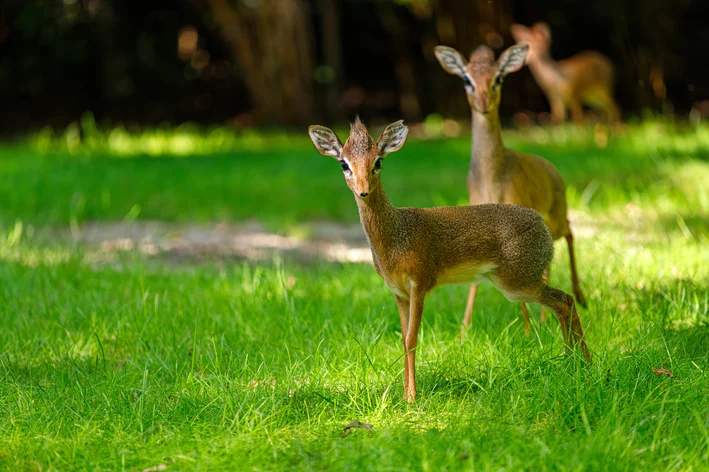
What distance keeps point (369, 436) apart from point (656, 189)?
454 cm

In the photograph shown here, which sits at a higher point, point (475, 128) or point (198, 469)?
point (475, 128)

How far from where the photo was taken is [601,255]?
5461 mm

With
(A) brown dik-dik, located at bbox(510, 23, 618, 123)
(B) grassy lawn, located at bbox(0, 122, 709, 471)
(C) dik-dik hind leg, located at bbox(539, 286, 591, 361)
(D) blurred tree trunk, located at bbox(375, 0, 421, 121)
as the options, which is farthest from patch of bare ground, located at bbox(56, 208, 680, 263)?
(D) blurred tree trunk, located at bbox(375, 0, 421, 121)

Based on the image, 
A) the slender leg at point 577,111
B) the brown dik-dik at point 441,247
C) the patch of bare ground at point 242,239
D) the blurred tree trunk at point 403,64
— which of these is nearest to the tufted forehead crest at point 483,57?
the brown dik-dik at point 441,247

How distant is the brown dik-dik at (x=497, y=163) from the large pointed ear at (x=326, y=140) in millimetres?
1305

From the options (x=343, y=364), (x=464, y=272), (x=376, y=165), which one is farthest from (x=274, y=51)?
(x=376, y=165)

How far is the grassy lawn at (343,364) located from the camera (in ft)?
10.1

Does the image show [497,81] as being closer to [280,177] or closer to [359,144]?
[359,144]

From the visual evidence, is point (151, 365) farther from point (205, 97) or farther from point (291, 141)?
point (205, 97)

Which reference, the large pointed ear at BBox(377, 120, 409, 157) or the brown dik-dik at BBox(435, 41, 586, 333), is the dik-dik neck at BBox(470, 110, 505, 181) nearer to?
→ the brown dik-dik at BBox(435, 41, 586, 333)

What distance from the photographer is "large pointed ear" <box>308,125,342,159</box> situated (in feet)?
11.4

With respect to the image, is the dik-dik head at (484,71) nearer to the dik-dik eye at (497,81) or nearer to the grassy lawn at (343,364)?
the dik-dik eye at (497,81)

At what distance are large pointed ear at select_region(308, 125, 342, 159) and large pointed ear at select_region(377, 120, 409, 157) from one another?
0.52 ft

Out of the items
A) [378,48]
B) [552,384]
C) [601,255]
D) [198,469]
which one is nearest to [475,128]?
[601,255]
